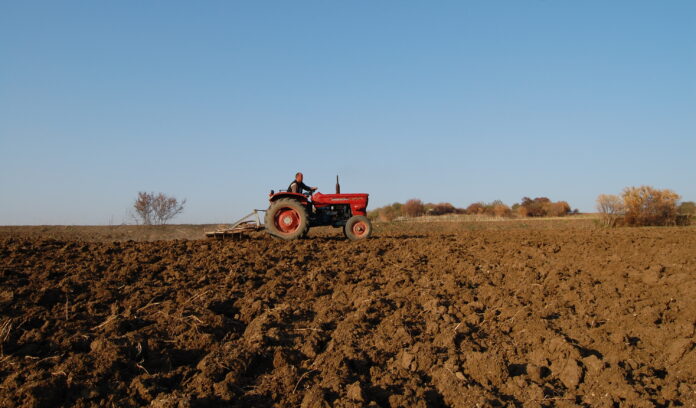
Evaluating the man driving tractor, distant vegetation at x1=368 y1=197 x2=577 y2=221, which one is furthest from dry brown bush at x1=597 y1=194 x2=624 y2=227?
the man driving tractor

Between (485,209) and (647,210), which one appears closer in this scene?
(647,210)

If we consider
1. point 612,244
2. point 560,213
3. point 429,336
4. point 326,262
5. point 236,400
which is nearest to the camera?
point 236,400

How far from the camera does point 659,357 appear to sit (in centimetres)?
415

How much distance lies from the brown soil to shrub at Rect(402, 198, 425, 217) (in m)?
26.7

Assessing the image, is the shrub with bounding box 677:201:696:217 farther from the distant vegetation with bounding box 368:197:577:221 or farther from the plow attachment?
the plow attachment

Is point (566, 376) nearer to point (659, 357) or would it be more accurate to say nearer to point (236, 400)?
point (659, 357)

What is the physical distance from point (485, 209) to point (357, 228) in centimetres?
2749

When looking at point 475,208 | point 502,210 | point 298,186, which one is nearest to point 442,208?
point 475,208

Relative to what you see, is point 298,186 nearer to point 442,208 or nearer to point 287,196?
point 287,196

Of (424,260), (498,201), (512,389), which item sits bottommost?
(512,389)

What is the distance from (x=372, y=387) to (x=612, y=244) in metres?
8.94

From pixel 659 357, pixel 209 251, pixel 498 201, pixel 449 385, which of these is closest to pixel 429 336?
pixel 449 385

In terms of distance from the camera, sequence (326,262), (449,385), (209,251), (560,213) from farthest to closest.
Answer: (560,213) → (209,251) → (326,262) → (449,385)

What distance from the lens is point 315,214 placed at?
465 inches
